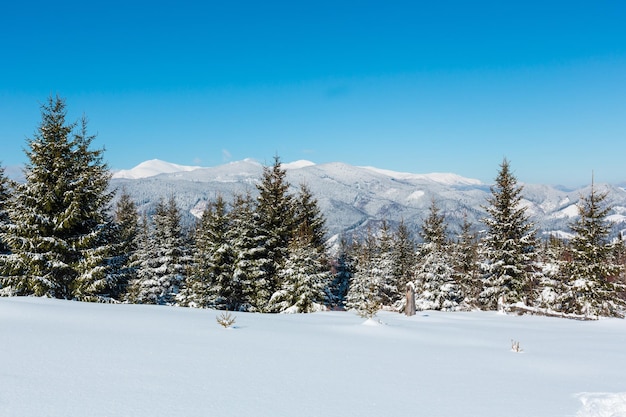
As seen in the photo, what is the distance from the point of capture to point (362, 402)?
4621mm

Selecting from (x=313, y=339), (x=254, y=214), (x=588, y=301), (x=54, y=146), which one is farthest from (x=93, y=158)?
(x=588, y=301)

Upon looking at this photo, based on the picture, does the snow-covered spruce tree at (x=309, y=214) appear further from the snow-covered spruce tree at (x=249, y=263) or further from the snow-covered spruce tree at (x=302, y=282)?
the snow-covered spruce tree at (x=302, y=282)

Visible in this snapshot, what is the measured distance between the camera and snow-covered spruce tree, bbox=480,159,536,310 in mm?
28125

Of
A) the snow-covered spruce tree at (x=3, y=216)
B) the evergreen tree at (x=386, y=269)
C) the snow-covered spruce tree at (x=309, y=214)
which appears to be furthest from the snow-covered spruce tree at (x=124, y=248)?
the evergreen tree at (x=386, y=269)

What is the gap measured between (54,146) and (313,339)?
19228mm

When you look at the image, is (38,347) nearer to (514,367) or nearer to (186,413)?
(186,413)

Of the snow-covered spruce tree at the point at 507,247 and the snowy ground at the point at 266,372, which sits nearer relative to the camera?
the snowy ground at the point at 266,372

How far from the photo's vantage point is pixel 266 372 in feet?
17.9

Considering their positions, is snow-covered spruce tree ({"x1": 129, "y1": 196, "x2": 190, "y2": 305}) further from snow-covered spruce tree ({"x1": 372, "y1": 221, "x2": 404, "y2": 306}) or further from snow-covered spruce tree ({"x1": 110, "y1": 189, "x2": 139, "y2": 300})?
snow-covered spruce tree ({"x1": 372, "y1": 221, "x2": 404, "y2": 306})

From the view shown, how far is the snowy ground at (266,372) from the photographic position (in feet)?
13.3

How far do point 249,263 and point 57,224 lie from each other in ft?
37.1

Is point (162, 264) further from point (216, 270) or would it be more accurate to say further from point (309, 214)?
point (309, 214)

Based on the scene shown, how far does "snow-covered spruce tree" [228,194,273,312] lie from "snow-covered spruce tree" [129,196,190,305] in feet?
33.3

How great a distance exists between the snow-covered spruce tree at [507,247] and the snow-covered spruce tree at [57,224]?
2514 cm
